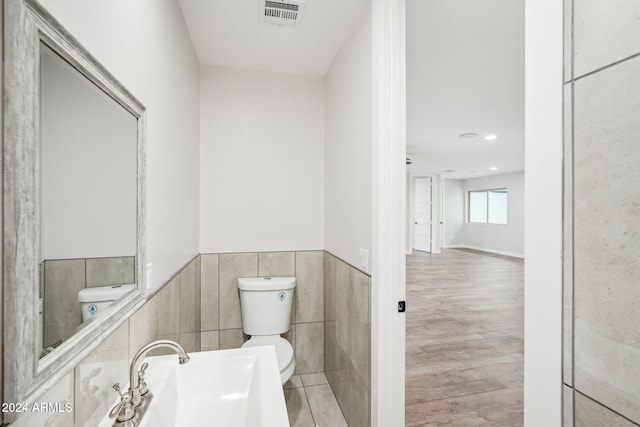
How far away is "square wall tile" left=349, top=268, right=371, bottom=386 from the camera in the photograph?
1564mm

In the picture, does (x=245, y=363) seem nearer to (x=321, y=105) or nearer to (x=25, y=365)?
(x=25, y=365)

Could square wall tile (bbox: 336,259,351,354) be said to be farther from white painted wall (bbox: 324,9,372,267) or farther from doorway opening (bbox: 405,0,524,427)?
doorway opening (bbox: 405,0,524,427)

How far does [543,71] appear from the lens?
548 millimetres

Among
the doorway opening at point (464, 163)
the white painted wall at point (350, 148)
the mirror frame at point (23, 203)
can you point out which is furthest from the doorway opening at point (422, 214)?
the mirror frame at point (23, 203)

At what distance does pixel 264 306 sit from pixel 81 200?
1630 mm

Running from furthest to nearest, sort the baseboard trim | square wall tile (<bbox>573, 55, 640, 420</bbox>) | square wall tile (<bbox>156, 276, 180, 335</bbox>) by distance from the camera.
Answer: the baseboard trim → square wall tile (<bbox>156, 276, 180, 335</bbox>) → square wall tile (<bbox>573, 55, 640, 420</bbox>)

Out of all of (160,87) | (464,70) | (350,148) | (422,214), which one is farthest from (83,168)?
(422,214)

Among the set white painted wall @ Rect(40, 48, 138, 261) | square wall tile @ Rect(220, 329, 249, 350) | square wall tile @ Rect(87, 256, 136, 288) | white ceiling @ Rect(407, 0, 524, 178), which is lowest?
square wall tile @ Rect(220, 329, 249, 350)

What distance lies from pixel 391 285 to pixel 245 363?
2.29 ft

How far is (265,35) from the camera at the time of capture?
1.93m

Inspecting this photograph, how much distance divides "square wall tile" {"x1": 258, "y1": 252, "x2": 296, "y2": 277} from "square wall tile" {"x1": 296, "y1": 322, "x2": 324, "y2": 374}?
17.2 inches

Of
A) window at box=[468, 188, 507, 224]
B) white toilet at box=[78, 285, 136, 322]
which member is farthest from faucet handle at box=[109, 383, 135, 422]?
window at box=[468, 188, 507, 224]

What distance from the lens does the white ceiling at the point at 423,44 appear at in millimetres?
1689

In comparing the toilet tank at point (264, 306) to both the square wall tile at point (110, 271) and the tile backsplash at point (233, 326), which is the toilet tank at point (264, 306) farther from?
the square wall tile at point (110, 271)
